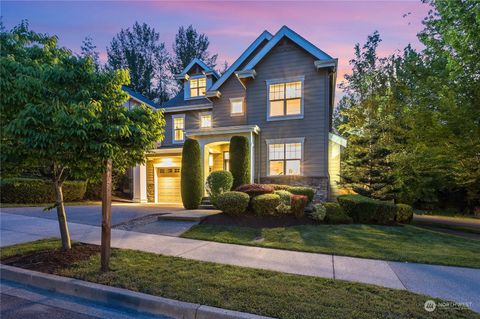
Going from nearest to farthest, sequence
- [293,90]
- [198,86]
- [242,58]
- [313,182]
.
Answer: [313,182] → [293,90] → [242,58] → [198,86]

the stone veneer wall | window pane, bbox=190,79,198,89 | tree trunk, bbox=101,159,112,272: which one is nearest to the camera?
tree trunk, bbox=101,159,112,272

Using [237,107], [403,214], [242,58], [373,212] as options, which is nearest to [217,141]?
[237,107]

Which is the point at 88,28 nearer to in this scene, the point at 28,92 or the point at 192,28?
the point at 28,92

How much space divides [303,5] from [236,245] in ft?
25.7

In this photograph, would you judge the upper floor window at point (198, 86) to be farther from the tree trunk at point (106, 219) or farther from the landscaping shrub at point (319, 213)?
the tree trunk at point (106, 219)

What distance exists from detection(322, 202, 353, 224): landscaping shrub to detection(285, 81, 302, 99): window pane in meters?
5.87

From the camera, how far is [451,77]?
29.0 ft

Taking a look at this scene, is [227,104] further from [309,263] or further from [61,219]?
[309,263]

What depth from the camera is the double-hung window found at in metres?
12.3

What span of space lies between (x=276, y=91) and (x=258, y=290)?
1084 centimetres

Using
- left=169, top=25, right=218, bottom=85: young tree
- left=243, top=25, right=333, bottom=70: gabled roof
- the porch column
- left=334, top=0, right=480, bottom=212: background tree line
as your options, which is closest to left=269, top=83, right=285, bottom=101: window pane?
left=243, top=25, right=333, bottom=70: gabled roof

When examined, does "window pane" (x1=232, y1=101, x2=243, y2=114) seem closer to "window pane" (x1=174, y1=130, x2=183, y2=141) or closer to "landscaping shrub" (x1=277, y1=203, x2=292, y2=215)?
"window pane" (x1=174, y1=130, x2=183, y2=141)

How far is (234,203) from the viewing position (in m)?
8.52

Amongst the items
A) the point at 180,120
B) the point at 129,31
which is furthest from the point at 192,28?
the point at 180,120
